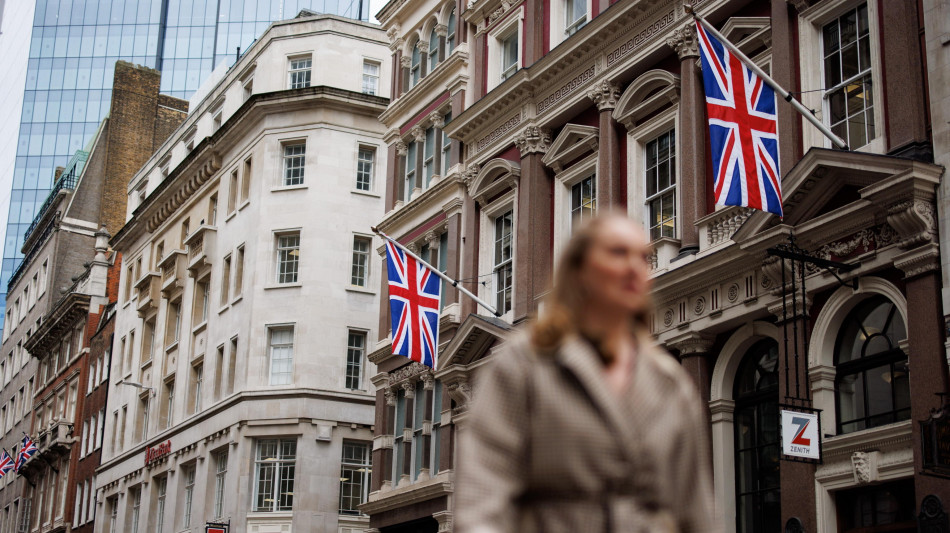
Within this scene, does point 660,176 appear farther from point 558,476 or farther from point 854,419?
point 558,476

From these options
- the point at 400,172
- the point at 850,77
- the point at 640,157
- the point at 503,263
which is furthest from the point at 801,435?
the point at 400,172

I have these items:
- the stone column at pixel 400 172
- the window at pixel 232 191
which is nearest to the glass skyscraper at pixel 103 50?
the window at pixel 232 191

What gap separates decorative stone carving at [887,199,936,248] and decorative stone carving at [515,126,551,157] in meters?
12.0

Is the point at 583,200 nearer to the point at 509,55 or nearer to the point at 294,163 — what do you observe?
the point at 509,55

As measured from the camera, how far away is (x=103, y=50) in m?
129

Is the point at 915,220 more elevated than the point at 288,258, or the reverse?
the point at 288,258

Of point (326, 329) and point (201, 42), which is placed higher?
point (201, 42)

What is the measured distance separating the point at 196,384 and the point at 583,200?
26226mm

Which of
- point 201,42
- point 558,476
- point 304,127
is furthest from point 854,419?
point 201,42

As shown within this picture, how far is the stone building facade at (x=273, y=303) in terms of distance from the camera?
43344mm

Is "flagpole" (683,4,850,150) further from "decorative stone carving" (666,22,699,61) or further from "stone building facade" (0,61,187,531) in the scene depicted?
"stone building facade" (0,61,187,531)

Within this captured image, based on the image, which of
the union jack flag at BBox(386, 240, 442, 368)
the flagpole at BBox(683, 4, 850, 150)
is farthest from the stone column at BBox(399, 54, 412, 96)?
the flagpole at BBox(683, 4, 850, 150)

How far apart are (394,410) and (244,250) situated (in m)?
14.4

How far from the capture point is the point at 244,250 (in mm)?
47344
